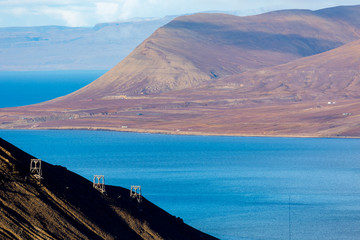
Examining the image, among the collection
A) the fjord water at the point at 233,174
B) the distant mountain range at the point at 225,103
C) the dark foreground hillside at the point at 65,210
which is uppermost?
the distant mountain range at the point at 225,103

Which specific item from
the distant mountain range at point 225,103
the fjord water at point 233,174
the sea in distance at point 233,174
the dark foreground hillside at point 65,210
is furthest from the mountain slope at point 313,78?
the dark foreground hillside at point 65,210

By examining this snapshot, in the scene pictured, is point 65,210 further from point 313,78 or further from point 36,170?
point 313,78

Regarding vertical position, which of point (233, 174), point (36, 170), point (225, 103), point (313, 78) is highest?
point (313, 78)

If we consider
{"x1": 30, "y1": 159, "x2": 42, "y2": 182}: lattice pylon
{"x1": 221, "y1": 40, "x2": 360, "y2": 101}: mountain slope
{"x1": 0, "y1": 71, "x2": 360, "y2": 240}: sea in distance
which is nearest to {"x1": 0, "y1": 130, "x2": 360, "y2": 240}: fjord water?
{"x1": 0, "y1": 71, "x2": 360, "y2": 240}: sea in distance

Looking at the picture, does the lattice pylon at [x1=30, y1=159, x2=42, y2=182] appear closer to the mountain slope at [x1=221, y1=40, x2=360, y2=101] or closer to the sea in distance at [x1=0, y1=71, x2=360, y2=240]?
the sea in distance at [x1=0, y1=71, x2=360, y2=240]

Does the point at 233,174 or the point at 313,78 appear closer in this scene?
the point at 233,174

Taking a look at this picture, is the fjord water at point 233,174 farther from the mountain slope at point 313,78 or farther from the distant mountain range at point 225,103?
the mountain slope at point 313,78

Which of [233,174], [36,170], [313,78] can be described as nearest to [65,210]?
[36,170]
